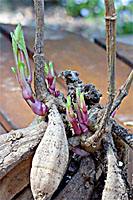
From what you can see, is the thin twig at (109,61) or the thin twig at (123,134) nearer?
the thin twig at (109,61)

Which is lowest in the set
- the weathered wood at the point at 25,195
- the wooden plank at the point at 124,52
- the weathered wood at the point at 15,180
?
the weathered wood at the point at 25,195

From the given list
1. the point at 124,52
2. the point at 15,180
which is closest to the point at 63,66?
the point at 124,52

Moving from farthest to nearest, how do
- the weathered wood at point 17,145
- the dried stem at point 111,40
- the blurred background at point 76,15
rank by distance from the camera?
the blurred background at point 76,15, the weathered wood at point 17,145, the dried stem at point 111,40

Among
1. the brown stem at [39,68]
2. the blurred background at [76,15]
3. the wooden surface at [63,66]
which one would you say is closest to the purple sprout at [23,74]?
the brown stem at [39,68]

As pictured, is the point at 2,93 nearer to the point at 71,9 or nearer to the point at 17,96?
the point at 17,96

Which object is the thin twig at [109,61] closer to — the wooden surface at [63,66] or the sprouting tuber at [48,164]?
the sprouting tuber at [48,164]

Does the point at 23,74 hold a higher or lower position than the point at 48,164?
higher

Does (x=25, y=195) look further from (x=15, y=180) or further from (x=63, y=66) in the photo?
(x=63, y=66)
